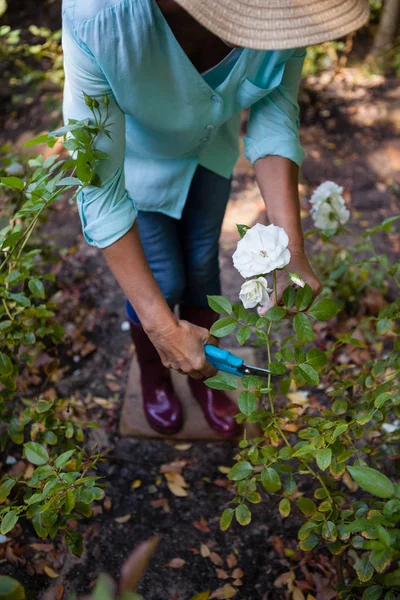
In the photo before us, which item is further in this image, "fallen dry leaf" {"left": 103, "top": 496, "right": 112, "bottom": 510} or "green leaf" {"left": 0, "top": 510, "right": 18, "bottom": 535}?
"fallen dry leaf" {"left": 103, "top": 496, "right": 112, "bottom": 510}

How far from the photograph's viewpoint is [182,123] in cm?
156

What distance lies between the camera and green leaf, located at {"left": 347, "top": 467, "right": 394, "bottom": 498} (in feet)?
3.20

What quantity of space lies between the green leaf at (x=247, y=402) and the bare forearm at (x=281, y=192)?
1.69ft

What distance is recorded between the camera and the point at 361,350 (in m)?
2.60

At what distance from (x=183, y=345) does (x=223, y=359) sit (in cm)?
12

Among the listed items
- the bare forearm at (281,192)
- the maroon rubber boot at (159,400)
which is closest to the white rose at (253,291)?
the bare forearm at (281,192)

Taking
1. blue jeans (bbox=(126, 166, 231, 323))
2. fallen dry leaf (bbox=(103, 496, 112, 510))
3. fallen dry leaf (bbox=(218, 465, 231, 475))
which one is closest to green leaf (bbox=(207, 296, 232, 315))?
blue jeans (bbox=(126, 166, 231, 323))

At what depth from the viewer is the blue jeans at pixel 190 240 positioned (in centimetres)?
188

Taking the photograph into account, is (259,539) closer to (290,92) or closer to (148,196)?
(148,196)

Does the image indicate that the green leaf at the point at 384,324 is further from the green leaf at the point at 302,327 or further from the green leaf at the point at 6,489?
the green leaf at the point at 6,489

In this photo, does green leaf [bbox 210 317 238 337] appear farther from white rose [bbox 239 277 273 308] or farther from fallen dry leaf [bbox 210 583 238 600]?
fallen dry leaf [bbox 210 583 238 600]

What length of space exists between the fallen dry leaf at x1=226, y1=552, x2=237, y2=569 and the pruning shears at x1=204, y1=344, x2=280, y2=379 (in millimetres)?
769

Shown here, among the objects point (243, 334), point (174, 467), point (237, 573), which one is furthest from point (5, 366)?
point (237, 573)

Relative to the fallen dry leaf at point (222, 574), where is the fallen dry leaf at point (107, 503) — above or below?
above
